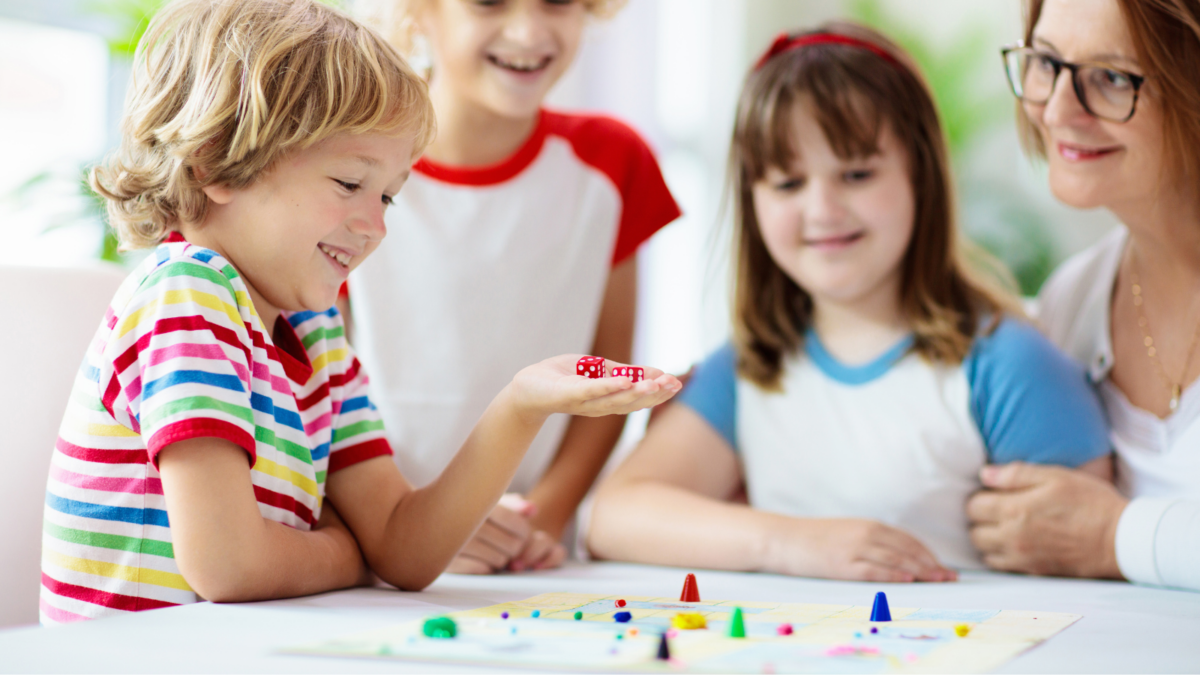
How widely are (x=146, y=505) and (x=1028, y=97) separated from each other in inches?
43.0

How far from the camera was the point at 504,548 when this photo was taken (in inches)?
43.9

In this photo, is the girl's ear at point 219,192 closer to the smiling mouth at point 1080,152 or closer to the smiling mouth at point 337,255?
the smiling mouth at point 337,255

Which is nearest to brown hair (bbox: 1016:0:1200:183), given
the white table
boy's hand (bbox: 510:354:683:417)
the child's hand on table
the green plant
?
the white table

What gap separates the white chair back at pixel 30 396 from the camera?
3.40 ft

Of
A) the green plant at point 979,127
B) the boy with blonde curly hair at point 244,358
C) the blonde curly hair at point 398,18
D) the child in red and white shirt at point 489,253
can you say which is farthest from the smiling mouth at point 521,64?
the green plant at point 979,127

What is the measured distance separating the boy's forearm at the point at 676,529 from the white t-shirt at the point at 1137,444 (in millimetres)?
383

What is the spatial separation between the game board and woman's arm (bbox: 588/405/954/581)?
0.94 feet

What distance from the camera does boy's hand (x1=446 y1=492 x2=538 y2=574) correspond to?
1109mm

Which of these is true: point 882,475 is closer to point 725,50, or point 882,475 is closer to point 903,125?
point 903,125

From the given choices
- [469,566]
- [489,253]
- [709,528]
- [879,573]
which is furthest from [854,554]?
[489,253]

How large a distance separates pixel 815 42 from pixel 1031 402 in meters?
0.57

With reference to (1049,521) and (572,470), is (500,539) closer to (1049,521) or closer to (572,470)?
(572,470)

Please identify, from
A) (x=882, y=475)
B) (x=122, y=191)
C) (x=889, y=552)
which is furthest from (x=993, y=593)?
(x=122, y=191)

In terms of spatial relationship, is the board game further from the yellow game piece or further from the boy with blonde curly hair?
the boy with blonde curly hair
